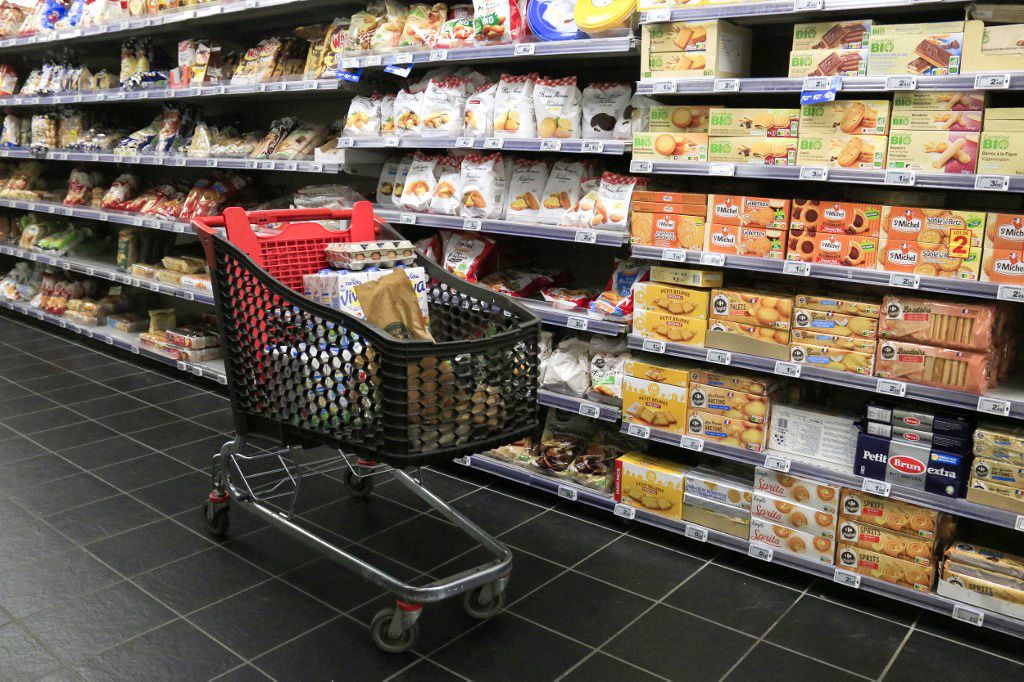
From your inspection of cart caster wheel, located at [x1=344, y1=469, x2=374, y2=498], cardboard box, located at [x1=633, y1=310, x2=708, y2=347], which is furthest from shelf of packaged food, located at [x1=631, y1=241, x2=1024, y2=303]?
cart caster wheel, located at [x1=344, y1=469, x2=374, y2=498]

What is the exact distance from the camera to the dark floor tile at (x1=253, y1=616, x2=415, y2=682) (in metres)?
2.33

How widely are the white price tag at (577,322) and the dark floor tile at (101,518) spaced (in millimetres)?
1770

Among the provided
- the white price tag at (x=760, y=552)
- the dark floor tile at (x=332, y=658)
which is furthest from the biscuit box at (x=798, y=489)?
the dark floor tile at (x=332, y=658)

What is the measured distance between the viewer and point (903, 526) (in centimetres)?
264

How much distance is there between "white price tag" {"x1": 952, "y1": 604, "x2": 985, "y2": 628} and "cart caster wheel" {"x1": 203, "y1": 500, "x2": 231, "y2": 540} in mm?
2422

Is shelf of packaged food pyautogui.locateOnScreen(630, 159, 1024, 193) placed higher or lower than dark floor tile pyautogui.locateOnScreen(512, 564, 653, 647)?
higher

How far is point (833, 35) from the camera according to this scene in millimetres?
2592

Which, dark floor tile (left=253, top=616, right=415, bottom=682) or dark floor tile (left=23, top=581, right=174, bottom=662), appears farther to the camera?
dark floor tile (left=23, top=581, right=174, bottom=662)

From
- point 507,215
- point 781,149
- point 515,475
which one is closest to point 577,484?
point 515,475

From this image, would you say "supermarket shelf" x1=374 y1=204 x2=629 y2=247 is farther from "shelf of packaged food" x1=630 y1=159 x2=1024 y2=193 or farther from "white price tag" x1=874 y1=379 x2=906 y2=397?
"white price tag" x1=874 y1=379 x2=906 y2=397

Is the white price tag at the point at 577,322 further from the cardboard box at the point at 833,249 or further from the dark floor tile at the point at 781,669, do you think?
the dark floor tile at the point at 781,669

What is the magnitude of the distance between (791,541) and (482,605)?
1066 mm

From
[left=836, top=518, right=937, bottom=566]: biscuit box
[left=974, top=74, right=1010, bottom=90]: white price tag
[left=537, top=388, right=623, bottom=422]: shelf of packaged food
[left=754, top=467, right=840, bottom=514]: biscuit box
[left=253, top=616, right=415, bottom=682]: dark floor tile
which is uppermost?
[left=974, top=74, right=1010, bottom=90]: white price tag

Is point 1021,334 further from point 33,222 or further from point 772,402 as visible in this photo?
point 33,222
